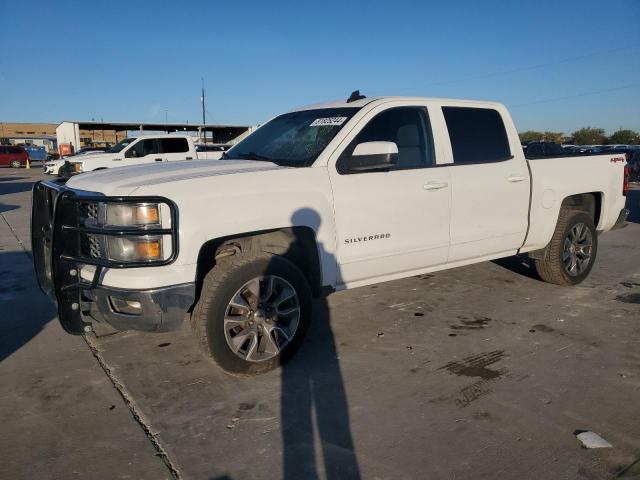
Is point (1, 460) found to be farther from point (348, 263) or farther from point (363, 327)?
point (363, 327)

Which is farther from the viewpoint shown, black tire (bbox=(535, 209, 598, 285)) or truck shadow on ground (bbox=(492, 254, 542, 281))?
truck shadow on ground (bbox=(492, 254, 542, 281))

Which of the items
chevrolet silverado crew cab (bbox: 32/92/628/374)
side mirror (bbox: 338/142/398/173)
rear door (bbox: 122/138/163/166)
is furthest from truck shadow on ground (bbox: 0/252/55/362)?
rear door (bbox: 122/138/163/166)

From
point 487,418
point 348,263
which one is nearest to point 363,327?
point 348,263

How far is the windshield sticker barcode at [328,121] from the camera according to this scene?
4.11 m

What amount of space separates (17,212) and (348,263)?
1141 centimetres

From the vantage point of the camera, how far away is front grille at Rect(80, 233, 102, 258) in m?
3.22

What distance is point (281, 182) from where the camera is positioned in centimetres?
349

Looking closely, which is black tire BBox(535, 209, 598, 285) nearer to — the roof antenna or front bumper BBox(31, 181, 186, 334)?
the roof antenna

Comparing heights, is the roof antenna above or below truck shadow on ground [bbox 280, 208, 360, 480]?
above

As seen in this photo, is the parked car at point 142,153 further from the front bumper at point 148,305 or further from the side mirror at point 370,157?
the front bumper at point 148,305

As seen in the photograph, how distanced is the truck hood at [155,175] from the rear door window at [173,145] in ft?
44.3

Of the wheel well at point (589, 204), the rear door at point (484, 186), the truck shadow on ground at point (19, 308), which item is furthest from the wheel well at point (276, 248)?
the wheel well at point (589, 204)

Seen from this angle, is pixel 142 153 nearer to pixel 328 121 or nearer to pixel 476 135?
pixel 328 121

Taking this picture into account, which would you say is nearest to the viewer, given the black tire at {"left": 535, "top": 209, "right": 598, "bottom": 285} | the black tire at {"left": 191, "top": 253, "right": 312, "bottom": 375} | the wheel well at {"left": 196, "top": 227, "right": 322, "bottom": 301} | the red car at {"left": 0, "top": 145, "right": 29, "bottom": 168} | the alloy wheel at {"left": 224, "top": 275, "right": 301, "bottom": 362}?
the black tire at {"left": 191, "top": 253, "right": 312, "bottom": 375}
